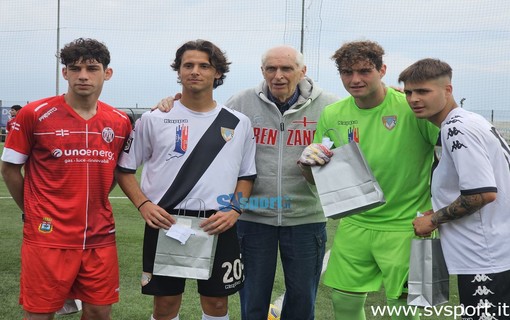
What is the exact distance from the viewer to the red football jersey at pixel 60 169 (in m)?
3.61

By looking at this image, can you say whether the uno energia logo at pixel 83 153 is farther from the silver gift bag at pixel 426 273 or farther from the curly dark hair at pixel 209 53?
the silver gift bag at pixel 426 273

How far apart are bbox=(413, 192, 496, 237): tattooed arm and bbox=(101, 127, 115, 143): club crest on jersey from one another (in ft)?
Answer: 6.13

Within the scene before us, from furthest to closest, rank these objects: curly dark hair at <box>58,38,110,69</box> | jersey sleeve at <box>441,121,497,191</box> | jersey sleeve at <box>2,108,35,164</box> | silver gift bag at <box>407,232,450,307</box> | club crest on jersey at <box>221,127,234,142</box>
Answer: club crest on jersey at <box>221,127,234,142</box>, curly dark hair at <box>58,38,110,69</box>, jersey sleeve at <box>2,108,35,164</box>, silver gift bag at <box>407,232,450,307</box>, jersey sleeve at <box>441,121,497,191</box>

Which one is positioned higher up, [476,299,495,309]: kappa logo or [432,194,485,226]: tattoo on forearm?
[432,194,485,226]: tattoo on forearm

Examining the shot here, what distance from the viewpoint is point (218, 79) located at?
399 centimetres

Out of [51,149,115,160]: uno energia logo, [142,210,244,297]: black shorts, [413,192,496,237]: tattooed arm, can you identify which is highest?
[51,149,115,160]: uno energia logo

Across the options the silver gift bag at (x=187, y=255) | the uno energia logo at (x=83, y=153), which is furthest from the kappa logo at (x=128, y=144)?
the silver gift bag at (x=187, y=255)

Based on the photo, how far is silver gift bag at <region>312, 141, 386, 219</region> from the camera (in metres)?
3.53

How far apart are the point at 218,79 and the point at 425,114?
134 centimetres

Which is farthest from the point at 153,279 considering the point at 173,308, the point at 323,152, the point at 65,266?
the point at 323,152

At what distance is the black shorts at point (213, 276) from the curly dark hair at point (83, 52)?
3.55ft

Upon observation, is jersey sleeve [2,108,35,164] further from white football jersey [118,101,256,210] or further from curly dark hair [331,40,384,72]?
curly dark hair [331,40,384,72]

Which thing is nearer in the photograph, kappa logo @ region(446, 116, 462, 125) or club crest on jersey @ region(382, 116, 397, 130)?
kappa logo @ region(446, 116, 462, 125)

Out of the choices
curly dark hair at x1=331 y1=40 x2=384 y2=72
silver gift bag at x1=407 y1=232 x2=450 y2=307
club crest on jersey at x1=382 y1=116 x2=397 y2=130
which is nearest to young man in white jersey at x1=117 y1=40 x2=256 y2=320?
curly dark hair at x1=331 y1=40 x2=384 y2=72
